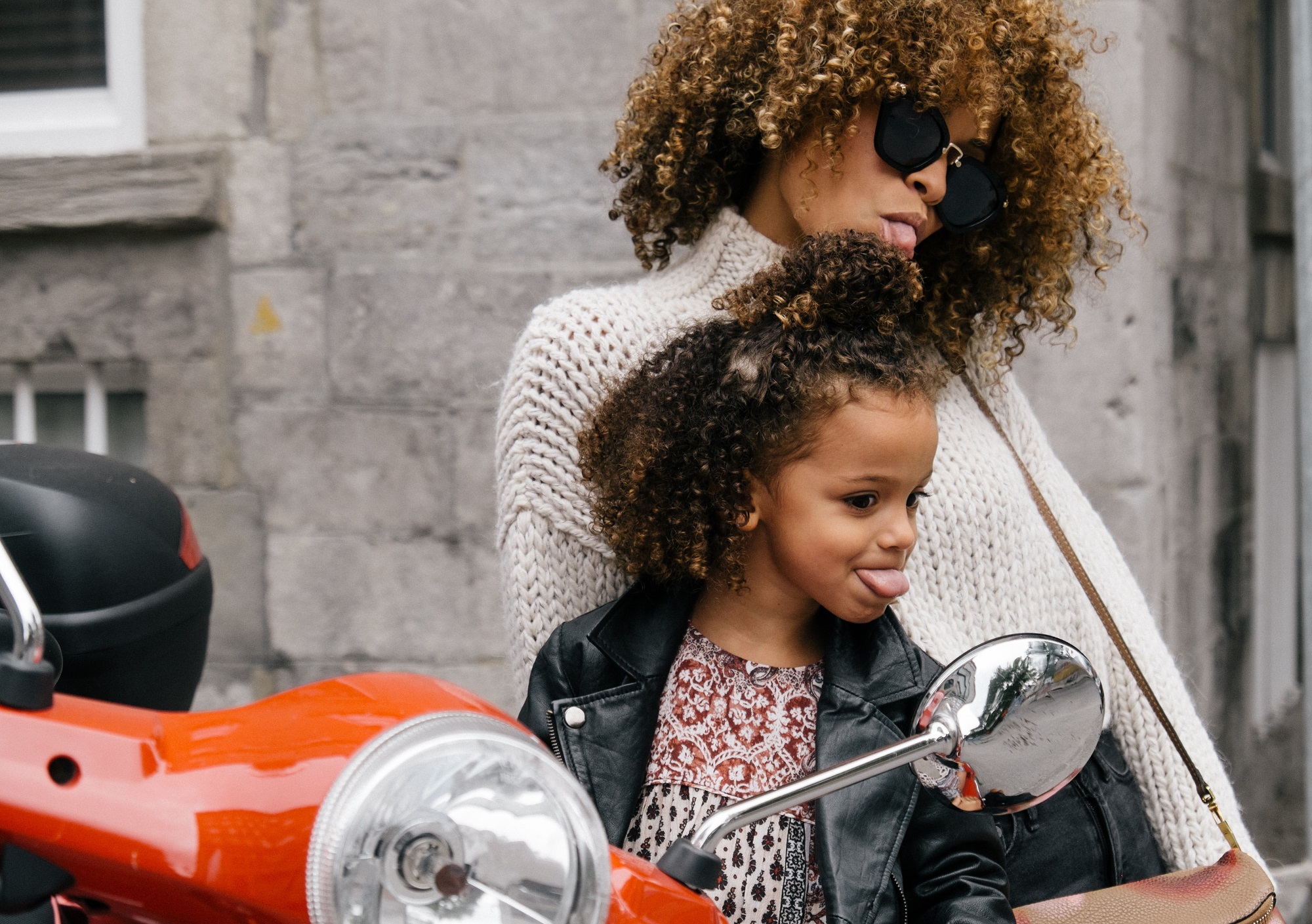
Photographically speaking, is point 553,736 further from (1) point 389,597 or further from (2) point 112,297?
(2) point 112,297

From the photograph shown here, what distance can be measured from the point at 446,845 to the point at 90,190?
9.35ft

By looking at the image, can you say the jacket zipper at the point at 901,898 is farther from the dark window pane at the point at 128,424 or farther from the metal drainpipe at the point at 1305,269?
the dark window pane at the point at 128,424

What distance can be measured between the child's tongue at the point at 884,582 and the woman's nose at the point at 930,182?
0.55 m

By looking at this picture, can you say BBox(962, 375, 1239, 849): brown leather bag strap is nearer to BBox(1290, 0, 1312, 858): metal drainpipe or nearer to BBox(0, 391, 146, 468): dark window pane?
BBox(1290, 0, 1312, 858): metal drainpipe

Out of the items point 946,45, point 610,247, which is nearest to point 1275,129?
point 610,247

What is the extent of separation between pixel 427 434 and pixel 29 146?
4.36ft

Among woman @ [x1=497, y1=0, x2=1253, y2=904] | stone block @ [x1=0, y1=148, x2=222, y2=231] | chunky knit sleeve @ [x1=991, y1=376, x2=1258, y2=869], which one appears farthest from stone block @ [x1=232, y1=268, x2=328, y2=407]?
chunky knit sleeve @ [x1=991, y1=376, x2=1258, y2=869]

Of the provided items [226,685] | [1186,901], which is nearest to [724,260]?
[1186,901]

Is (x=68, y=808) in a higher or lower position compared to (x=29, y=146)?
lower

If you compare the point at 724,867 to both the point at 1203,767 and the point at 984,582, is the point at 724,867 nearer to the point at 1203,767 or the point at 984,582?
the point at 984,582

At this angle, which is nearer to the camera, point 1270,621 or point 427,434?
point 427,434

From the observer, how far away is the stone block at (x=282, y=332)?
10.0 feet

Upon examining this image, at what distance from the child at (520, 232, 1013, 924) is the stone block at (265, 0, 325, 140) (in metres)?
1.99

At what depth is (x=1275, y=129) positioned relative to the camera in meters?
5.09
